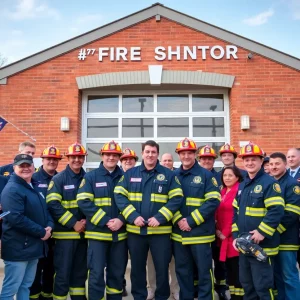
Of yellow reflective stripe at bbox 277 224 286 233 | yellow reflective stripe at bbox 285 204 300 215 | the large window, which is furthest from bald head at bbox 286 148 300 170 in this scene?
the large window

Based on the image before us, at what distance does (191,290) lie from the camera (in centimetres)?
439

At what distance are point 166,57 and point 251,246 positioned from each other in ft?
19.1

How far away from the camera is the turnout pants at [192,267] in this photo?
14.1 ft

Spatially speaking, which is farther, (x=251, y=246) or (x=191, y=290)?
(x=191, y=290)

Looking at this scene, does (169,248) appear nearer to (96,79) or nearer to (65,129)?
(65,129)

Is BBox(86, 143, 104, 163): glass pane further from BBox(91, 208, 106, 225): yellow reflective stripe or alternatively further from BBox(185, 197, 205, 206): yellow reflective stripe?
BBox(185, 197, 205, 206): yellow reflective stripe

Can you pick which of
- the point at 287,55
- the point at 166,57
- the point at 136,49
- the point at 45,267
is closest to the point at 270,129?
the point at 287,55

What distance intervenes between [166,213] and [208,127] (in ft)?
16.7

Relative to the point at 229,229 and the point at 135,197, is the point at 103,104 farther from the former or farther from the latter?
the point at 229,229

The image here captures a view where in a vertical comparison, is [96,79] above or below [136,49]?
below

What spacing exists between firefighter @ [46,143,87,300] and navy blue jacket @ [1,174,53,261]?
407mm

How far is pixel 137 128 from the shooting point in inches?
354

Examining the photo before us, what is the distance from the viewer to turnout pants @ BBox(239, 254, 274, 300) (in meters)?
3.88

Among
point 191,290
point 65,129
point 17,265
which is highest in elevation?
point 65,129
